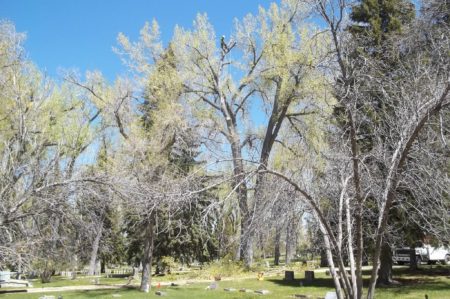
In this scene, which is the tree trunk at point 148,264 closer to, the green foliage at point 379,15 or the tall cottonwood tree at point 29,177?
the tall cottonwood tree at point 29,177

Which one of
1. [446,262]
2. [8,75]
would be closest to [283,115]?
[446,262]

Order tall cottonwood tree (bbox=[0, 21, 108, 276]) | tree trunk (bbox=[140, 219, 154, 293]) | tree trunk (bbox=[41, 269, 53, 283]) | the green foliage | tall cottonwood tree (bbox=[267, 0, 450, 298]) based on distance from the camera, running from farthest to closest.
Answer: tree trunk (bbox=[41, 269, 53, 283]) < tree trunk (bbox=[140, 219, 154, 293]) < the green foliage < tall cottonwood tree (bbox=[0, 21, 108, 276]) < tall cottonwood tree (bbox=[267, 0, 450, 298])

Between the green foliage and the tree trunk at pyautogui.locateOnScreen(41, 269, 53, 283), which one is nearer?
the green foliage

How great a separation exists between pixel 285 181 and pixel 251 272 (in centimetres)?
2042

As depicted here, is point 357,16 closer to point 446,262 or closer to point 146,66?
point 146,66

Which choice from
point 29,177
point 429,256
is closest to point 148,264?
point 29,177

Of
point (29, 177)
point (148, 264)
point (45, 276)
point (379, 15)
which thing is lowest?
point (45, 276)

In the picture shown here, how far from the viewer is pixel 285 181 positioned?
7520 mm

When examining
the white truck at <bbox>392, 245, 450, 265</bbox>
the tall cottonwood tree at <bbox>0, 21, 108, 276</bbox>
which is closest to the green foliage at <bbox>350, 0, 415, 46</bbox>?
the tall cottonwood tree at <bbox>0, 21, 108, 276</bbox>

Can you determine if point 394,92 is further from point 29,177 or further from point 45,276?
point 45,276

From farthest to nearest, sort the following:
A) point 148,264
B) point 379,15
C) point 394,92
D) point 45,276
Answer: point 45,276
point 148,264
point 379,15
point 394,92

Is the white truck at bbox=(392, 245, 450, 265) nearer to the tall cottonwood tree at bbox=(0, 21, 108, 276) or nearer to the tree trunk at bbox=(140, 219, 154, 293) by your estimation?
the tree trunk at bbox=(140, 219, 154, 293)

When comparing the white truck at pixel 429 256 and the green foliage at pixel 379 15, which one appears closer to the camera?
the green foliage at pixel 379 15

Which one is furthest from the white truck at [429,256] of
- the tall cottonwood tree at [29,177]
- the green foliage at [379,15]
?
the tall cottonwood tree at [29,177]
